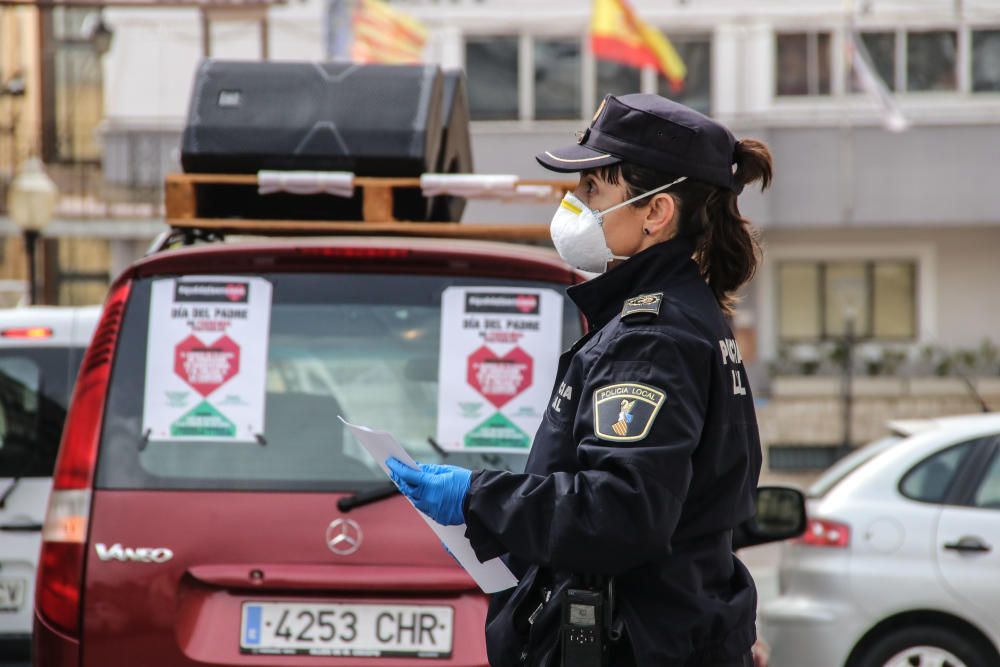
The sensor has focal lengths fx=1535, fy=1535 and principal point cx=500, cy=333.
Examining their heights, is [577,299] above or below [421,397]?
above

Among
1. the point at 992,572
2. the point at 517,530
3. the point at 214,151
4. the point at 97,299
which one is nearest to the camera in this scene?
the point at 517,530

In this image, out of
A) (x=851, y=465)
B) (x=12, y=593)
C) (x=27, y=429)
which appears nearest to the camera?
(x=12, y=593)

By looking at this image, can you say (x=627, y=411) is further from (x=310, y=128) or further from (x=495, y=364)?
(x=310, y=128)

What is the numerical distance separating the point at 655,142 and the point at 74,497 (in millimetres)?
1830

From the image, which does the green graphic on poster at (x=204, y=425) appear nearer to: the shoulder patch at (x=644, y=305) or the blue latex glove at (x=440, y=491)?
the blue latex glove at (x=440, y=491)

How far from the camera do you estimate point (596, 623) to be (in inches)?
101

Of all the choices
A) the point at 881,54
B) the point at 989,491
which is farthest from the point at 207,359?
the point at 881,54

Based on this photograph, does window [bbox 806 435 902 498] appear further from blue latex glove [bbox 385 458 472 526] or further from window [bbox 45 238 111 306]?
window [bbox 45 238 111 306]

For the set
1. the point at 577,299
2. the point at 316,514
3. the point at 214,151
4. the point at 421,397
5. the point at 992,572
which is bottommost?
the point at 992,572

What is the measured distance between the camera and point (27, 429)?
6.40 meters

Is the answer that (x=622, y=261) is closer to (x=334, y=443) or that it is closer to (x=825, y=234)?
(x=334, y=443)

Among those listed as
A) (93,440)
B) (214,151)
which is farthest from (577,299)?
(214,151)

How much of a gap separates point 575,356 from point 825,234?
906 inches

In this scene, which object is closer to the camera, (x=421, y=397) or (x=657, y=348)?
(x=657, y=348)
